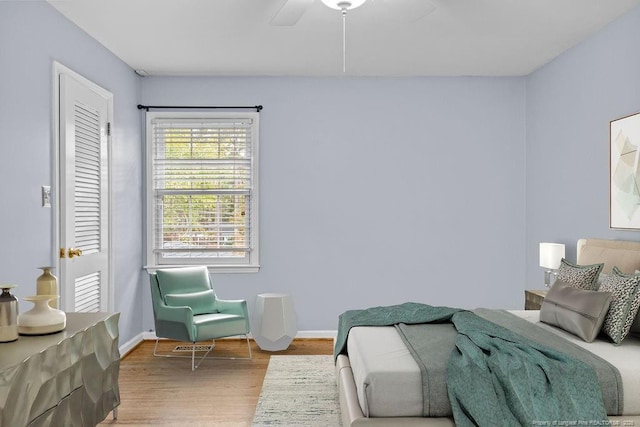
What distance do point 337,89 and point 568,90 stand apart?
214cm

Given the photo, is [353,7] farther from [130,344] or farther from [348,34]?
[130,344]

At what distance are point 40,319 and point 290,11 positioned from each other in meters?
2.12

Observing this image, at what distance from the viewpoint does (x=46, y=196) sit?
11.5ft

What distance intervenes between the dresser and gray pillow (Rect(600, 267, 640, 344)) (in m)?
2.76

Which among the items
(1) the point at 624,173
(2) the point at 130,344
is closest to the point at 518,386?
(1) the point at 624,173

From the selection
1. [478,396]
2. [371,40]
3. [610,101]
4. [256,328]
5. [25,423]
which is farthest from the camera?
[256,328]

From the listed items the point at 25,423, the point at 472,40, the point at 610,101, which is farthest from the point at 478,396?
the point at 472,40

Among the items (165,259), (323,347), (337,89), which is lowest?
(323,347)

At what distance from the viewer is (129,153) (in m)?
5.16

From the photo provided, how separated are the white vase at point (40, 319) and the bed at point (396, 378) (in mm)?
1473

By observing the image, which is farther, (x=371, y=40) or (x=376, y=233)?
(x=376, y=233)

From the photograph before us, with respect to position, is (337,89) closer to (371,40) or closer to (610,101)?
(371,40)

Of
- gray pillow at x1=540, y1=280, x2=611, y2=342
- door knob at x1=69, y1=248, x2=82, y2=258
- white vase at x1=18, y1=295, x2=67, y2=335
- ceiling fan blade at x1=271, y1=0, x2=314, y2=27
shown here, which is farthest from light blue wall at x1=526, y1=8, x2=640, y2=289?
door knob at x1=69, y1=248, x2=82, y2=258

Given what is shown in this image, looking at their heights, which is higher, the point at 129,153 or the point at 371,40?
the point at 371,40
